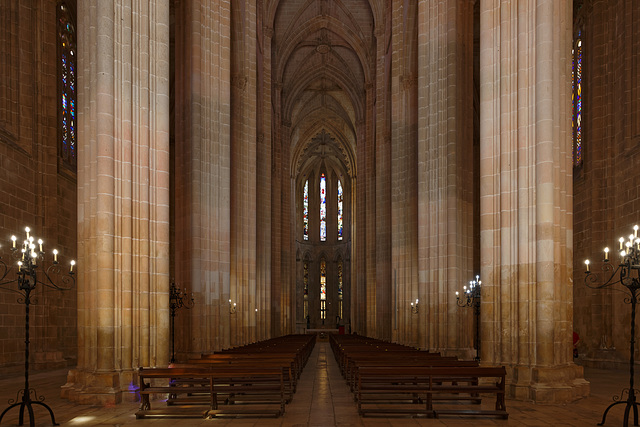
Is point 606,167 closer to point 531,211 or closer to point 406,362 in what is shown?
point 531,211

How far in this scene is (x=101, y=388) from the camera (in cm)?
1241

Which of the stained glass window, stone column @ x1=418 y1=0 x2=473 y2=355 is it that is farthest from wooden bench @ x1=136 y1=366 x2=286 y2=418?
the stained glass window

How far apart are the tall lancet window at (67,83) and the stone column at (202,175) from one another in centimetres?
610

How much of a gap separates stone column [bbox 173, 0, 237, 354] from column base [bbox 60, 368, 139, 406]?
A: 704cm

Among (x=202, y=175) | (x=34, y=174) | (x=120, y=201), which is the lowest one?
(x=120, y=201)

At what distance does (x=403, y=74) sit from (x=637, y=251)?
815 inches

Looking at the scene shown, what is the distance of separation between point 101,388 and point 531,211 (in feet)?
31.7

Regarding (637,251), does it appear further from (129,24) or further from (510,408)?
(129,24)

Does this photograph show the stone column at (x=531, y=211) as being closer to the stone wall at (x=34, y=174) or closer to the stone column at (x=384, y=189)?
the stone wall at (x=34, y=174)

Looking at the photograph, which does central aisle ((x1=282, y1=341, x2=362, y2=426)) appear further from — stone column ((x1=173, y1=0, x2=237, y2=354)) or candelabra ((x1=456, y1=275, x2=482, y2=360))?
candelabra ((x1=456, y1=275, x2=482, y2=360))

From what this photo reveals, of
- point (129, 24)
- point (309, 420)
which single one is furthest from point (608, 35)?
point (309, 420)

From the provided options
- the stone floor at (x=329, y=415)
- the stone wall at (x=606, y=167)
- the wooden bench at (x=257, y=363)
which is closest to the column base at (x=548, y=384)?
the stone floor at (x=329, y=415)

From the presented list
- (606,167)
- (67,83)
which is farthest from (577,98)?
(67,83)

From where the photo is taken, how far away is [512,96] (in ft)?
44.8
